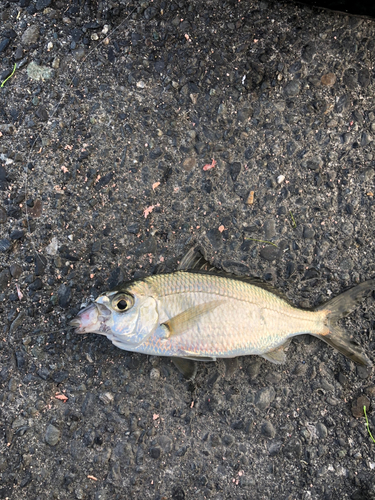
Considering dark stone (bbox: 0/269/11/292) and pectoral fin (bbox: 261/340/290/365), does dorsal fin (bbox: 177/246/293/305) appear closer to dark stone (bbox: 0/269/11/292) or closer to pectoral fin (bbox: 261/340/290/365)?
pectoral fin (bbox: 261/340/290/365)

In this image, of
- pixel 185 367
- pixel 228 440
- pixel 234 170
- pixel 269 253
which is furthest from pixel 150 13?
pixel 228 440

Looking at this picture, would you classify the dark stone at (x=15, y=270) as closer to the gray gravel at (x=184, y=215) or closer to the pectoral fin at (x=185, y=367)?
the gray gravel at (x=184, y=215)

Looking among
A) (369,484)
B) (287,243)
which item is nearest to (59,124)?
(287,243)

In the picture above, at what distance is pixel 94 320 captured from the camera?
8.96 feet

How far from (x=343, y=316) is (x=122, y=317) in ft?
5.84

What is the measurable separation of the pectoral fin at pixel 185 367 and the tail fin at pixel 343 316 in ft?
3.51

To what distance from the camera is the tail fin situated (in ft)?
9.98

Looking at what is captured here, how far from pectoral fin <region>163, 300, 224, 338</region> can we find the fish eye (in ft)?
1.00

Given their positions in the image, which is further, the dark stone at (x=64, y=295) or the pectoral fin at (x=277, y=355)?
A: the dark stone at (x=64, y=295)

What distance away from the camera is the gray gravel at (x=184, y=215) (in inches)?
120

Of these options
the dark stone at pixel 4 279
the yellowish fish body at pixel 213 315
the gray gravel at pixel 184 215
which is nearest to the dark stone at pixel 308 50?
the gray gravel at pixel 184 215

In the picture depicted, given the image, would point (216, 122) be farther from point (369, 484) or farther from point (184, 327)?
point (369, 484)

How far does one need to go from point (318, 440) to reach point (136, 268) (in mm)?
2079

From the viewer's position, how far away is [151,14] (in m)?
3.12
